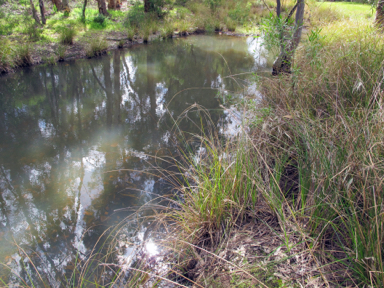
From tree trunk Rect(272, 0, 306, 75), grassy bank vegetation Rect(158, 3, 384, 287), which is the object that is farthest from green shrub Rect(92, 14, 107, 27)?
grassy bank vegetation Rect(158, 3, 384, 287)

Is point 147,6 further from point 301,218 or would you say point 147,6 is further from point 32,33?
point 301,218

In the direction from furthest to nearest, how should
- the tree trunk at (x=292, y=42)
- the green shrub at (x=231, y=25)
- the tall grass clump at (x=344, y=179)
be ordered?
the green shrub at (x=231, y=25) < the tree trunk at (x=292, y=42) < the tall grass clump at (x=344, y=179)

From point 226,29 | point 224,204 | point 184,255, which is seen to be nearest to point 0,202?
point 184,255

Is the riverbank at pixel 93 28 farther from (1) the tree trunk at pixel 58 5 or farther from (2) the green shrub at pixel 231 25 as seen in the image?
(1) the tree trunk at pixel 58 5

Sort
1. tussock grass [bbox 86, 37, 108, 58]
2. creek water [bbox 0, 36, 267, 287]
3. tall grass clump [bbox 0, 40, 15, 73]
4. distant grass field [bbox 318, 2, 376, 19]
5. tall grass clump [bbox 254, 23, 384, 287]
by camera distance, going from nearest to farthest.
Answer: tall grass clump [bbox 254, 23, 384, 287]
creek water [bbox 0, 36, 267, 287]
tall grass clump [bbox 0, 40, 15, 73]
distant grass field [bbox 318, 2, 376, 19]
tussock grass [bbox 86, 37, 108, 58]

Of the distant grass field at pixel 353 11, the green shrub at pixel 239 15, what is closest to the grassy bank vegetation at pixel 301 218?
the distant grass field at pixel 353 11

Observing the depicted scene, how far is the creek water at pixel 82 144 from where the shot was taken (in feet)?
8.15

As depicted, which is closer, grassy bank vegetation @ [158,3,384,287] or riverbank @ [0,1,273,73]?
grassy bank vegetation @ [158,3,384,287]

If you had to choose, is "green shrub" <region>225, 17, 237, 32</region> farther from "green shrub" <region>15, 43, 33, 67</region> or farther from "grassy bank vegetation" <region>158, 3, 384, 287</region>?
"grassy bank vegetation" <region>158, 3, 384, 287</region>

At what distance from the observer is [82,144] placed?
396 cm

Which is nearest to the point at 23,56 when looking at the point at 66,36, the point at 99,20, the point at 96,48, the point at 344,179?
the point at 66,36

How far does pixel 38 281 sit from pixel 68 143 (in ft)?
7.55

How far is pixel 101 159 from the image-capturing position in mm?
3604

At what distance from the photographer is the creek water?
2.48m
